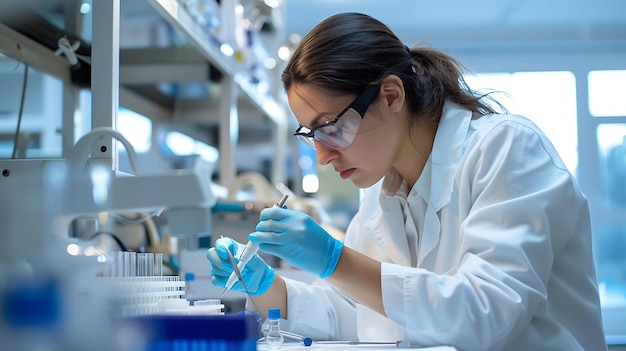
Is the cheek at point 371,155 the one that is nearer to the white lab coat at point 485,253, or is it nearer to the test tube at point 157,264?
the white lab coat at point 485,253

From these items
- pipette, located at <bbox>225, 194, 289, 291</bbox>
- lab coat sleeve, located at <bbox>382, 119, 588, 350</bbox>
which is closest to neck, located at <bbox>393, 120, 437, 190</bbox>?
lab coat sleeve, located at <bbox>382, 119, 588, 350</bbox>

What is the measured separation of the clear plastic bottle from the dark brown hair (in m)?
0.53

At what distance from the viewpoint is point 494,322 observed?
3.78 feet

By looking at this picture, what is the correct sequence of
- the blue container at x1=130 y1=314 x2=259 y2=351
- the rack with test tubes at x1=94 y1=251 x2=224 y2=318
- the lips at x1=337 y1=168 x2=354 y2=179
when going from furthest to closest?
the lips at x1=337 y1=168 x2=354 y2=179 → the rack with test tubes at x1=94 y1=251 x2=224 y2=318 → the blue container at x1=130 y1=314 x2=259 y2=351

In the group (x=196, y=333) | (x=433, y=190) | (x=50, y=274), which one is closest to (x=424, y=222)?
(x=433, y=190)

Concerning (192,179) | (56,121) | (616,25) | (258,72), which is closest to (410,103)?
(192,179)

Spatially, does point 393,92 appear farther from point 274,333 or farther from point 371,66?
point 274,333

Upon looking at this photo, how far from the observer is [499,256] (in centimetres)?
119

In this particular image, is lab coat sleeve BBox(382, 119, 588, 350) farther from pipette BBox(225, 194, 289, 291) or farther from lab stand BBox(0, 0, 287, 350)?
lab stand BBox(0, 0, 287, 350)

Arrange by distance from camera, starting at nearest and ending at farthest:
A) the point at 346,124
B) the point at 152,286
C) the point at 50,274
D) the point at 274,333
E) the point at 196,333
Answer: the point at 50,274, the point at 196,333, the point at 152,286, the point at 274,333, the point at 346,124

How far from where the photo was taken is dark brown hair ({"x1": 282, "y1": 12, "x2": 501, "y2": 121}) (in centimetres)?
145

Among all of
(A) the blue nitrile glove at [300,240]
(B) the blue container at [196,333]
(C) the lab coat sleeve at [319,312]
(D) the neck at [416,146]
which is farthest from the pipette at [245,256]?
(B) the blue container at [196,333]

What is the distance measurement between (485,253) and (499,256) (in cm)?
3

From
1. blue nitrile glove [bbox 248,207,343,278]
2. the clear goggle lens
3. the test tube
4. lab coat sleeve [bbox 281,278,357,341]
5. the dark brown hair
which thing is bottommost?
lab coat sleeve [bbox 281,278,357,341]
